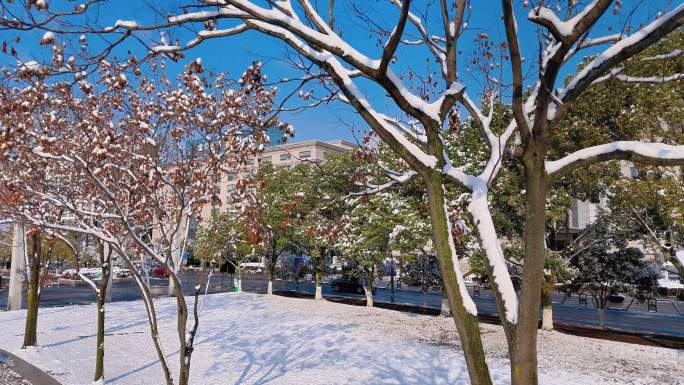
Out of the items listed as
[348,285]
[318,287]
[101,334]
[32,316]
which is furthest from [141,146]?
[348,285]

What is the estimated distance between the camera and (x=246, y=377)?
10266 mm

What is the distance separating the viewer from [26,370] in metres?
10.5

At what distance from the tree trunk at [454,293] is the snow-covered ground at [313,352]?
6350 mm

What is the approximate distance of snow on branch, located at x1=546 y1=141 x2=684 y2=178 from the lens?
3.81m

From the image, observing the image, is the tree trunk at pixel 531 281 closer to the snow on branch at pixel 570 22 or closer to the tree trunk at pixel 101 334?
the snow on branch at pixel 570 22

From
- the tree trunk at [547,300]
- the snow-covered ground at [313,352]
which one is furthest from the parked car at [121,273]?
the tree trunk at [547,300]

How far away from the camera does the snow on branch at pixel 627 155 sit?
12.5 ft

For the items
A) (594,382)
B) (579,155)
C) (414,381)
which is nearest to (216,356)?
(414,381)

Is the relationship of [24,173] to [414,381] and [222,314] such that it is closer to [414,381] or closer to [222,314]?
[414,381]

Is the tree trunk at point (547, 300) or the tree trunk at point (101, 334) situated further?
the tree trunk at point (547, 300)

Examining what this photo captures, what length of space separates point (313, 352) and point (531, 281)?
982 centimetres

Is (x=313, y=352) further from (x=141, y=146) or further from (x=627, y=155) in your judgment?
(x=627, y=155)

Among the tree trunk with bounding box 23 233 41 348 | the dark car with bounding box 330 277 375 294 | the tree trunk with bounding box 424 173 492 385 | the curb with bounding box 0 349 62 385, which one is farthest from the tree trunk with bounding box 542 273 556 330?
the dark car with bounding box 330 277 375 294

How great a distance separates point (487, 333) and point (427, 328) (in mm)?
2101
